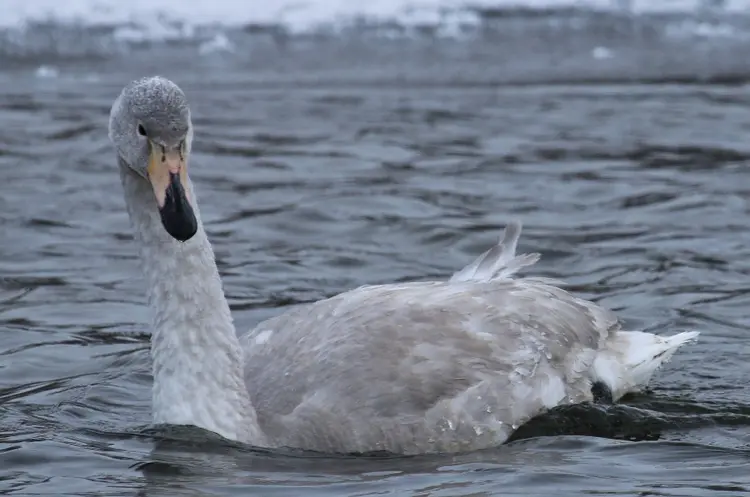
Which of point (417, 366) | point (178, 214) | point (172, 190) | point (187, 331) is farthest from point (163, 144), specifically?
point (417, 366)

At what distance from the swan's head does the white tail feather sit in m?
2.23

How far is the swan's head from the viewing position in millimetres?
6273

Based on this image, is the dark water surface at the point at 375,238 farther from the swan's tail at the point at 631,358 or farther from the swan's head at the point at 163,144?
the swan's head at the point at 163,144

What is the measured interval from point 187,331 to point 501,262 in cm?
209

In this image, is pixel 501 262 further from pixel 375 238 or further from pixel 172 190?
pixel 375 238

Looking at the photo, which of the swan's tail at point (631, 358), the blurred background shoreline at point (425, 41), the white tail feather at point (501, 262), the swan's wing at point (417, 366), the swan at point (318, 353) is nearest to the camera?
the swan at point (318, 353)

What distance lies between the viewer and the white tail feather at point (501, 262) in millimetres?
8219

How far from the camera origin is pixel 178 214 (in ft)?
20.5

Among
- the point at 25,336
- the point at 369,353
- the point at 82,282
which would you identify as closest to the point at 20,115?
the point at 82,282

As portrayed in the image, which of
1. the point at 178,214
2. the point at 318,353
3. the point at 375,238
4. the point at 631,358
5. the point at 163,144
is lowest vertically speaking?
the point at 631,358

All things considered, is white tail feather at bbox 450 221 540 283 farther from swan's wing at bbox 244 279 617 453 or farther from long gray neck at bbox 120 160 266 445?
long gray neck at bbox 120 160 266 445

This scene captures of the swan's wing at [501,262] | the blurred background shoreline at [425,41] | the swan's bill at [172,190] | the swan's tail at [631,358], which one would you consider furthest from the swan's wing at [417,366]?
the blurred background shoreline at [425,41]

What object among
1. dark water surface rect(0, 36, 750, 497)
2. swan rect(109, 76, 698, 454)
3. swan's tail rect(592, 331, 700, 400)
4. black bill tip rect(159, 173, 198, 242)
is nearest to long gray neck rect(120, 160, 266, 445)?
swan rect(109, 76, 698, 454)

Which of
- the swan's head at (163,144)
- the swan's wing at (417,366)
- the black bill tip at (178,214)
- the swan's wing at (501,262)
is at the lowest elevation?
the swan's wing at (417,366)
